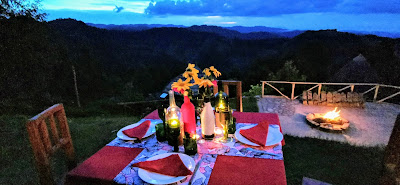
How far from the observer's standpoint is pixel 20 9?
13.7ft

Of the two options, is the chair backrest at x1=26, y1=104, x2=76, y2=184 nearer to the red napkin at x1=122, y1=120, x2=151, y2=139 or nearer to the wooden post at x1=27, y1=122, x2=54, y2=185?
the wooden post at x1=27, y1=122, x2=54, y2=185

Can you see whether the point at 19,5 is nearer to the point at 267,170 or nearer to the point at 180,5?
the point at 267,170

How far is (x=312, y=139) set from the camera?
150 inches

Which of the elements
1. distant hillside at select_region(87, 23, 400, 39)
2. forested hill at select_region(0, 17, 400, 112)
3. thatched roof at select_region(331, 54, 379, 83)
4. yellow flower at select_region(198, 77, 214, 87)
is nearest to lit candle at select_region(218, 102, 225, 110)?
yellow flower at select_region(198, 77, 214, 87)

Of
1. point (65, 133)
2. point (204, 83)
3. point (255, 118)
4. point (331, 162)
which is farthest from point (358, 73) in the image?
point (65, 133)

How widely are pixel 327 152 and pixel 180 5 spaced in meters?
25.2

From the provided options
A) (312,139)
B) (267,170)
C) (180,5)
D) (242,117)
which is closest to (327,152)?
(312,139)

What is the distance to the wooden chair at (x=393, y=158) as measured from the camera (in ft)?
2.73

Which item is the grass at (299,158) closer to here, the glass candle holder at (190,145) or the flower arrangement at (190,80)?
the glass candle holder at (190,145)

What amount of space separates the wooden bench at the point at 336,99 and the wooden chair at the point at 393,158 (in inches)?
218

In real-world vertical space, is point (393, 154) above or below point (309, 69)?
above

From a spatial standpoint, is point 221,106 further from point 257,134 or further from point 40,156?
point 40,156

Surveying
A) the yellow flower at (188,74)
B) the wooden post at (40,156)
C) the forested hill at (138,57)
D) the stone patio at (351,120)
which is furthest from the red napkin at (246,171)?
the forested hill at (138,57)

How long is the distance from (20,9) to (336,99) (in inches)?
283
